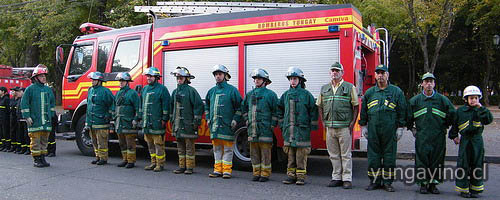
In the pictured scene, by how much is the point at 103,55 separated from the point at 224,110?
3.57m

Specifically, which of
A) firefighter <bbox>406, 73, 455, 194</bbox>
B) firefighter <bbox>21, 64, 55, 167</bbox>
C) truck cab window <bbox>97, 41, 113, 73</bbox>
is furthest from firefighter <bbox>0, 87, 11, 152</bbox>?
firefighter <bbox>406, 73, 455, 194</bbox>

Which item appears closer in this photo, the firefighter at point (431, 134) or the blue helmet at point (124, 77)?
the firefighter at point (431, 134)

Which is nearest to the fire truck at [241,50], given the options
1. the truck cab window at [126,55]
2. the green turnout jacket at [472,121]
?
the truck cab window at [126,55]

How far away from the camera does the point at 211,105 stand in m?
6.40

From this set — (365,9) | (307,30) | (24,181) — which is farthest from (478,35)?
(24,181)

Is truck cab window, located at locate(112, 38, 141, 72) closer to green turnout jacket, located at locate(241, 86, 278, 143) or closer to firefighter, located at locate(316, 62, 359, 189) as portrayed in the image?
green turnout jacket, located at locate(241, 86, 278, 143)

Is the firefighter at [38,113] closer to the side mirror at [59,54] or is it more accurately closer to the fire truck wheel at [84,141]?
the side mirror at [59,54]

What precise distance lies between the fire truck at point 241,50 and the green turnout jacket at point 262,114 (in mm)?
518

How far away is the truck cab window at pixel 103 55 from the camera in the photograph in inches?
328

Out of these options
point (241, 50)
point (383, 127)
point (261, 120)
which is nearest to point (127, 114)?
point (241, 50)

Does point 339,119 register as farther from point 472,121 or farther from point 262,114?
point 472,121

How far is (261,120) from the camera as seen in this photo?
600 cm

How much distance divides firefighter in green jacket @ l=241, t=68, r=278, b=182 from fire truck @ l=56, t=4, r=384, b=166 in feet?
1.65

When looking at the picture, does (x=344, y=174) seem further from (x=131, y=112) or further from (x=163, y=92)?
(x=131, y=112)
